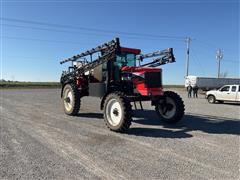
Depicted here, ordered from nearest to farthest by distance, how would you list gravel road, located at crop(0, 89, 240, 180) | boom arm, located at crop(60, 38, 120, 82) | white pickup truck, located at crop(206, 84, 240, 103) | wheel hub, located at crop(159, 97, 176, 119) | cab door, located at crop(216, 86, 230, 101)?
gravel road, located at crop(0, 89, 240, 180) → boom arm, located at crop(60, 38, 120, 82) → wheel hub, located at crop(159, 97, 176, 119) → white pickup truck, located at crop(206, 84, 240, 103) → cab door, located at crop(216, 86, 230, 101)

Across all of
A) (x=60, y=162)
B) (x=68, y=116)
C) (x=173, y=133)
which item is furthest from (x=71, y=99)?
(x=60, y=162)

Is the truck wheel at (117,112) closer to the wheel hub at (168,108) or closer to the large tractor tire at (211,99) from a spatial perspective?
the wheel hub at (168,108)

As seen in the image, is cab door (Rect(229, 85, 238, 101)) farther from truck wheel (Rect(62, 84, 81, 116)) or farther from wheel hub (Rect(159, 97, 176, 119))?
truck wheel (Rect(62, 84, 81, 116))

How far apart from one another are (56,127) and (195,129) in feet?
15.5

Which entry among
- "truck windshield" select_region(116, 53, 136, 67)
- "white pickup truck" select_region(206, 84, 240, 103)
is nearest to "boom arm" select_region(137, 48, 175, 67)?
"truck windshield" select_region(116, 53, 136, 67)

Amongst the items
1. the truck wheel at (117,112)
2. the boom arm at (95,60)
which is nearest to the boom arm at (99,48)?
the boom arm at (95,60)

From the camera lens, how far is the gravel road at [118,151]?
478 centimetres

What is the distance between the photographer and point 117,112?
852cm

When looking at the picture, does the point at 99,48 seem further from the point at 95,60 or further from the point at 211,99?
the point at 211,99

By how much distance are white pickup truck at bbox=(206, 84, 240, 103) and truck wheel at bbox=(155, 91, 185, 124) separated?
40.0ft

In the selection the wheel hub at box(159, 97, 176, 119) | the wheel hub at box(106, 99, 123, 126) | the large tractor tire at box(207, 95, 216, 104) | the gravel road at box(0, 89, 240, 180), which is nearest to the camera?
the gravel road at box(0, 89, 240, 180)

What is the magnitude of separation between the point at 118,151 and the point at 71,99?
620 cm

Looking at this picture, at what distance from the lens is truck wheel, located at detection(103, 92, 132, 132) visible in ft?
A: 26.2

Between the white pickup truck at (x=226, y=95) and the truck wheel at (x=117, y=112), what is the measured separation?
14649mm
